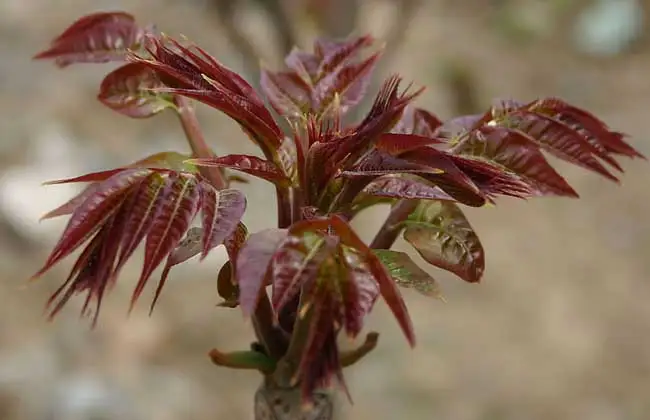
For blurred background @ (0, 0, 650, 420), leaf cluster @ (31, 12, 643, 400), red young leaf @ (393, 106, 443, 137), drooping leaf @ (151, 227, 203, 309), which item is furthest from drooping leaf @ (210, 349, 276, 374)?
blurred background @ (0, 0, 650, 420)

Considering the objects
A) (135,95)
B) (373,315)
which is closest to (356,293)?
(135,95)

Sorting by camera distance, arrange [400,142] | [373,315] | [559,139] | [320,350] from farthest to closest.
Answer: [373,315] < [559,139] < [400,142] < [320,350]

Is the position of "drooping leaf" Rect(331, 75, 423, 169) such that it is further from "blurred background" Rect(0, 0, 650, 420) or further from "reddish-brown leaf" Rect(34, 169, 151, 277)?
"blurred background" Rect(0, 0, 650, 420)

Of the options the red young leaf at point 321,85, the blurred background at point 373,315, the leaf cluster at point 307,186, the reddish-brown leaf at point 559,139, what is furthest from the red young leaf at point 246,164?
the blurred background at point 373,315

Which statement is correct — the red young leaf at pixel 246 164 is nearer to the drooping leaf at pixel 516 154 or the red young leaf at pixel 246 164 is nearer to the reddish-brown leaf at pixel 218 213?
the reddish-brown leaf at pixel 218 213

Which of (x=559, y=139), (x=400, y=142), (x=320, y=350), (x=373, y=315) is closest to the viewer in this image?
(x=320, y=350)

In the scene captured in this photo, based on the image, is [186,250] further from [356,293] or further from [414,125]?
[414,125]

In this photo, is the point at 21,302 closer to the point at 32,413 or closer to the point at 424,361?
the point at 32,413
